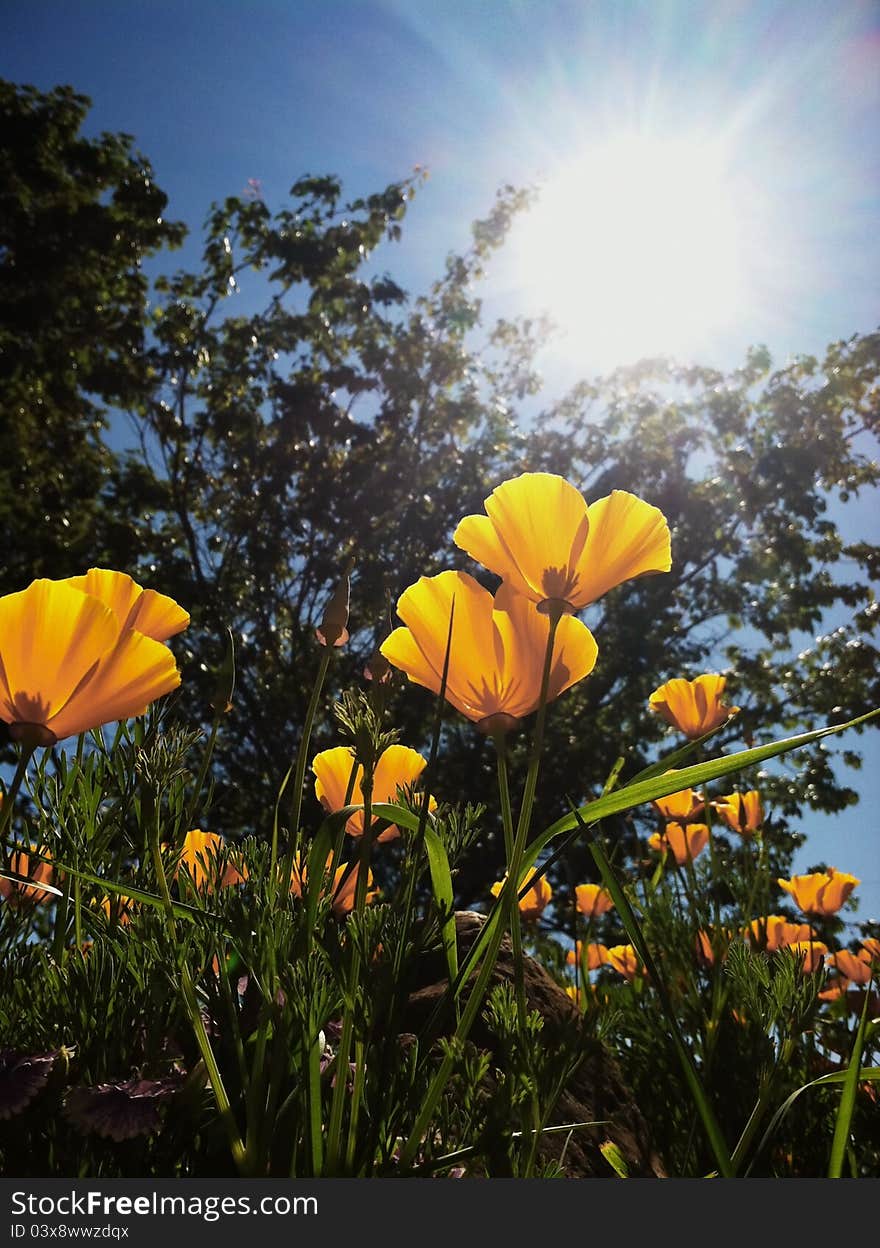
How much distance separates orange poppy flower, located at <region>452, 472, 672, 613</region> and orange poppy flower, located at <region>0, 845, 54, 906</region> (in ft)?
1.56

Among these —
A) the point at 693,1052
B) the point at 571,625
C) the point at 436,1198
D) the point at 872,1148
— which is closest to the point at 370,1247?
the point at 436,1198

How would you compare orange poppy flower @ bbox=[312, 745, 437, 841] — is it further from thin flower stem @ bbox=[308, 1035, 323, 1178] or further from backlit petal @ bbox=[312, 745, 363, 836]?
thin flower stem @ bbox=[308, 1035, 323, 1178]

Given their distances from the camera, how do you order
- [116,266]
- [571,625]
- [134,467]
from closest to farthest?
[571,625] < [116,266] < [134,467]

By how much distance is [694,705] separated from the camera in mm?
1240

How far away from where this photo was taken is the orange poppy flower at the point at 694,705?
3.98 feet

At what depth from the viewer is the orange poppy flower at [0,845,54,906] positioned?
0.72 m

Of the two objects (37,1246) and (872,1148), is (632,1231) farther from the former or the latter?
(872,1148)

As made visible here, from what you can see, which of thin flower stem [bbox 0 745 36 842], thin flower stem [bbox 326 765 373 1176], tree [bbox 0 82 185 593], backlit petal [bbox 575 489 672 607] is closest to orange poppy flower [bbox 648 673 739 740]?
backlit petal [bbox 575 489 672 607]

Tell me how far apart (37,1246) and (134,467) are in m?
8.16

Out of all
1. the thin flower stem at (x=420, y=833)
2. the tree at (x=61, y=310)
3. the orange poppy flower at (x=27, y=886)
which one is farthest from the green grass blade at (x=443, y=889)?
the tree at (x=61, y=310)

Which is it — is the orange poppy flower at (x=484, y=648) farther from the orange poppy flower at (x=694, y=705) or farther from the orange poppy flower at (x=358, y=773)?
→ the orange poppy flower at (x=694, y=705)

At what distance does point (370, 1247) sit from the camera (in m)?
0.40

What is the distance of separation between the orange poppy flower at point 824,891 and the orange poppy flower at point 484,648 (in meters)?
1.52

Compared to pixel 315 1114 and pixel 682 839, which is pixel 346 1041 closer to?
pixel 315 1114
